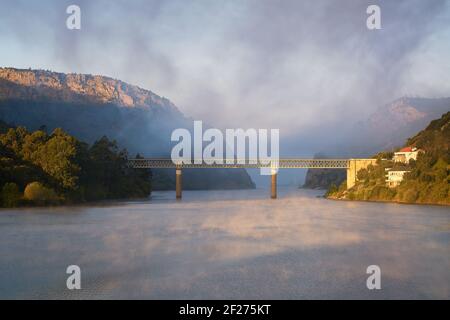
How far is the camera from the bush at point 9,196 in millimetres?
77062

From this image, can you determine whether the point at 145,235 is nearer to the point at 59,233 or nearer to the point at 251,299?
the point at 59,233

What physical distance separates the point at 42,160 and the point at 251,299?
7391cm

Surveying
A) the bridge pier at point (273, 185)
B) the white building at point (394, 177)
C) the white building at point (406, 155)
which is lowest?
the bridge pier at point (273, 185)

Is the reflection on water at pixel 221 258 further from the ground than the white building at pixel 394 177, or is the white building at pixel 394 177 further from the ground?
the white building at pixel 394 177

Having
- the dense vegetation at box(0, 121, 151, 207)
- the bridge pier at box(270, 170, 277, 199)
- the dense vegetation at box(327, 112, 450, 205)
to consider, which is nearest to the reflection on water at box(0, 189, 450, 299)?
the dense vegetation at box(0, 121, 151, 207)

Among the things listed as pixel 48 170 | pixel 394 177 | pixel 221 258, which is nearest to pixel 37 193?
pixel 48 170

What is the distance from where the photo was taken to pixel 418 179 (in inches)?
3875

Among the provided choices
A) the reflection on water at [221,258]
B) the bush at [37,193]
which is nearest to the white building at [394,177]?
the reflection on water at [221,258]

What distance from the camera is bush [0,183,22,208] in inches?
3034

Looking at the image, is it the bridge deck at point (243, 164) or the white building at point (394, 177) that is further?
the bridge deck at point (243, 164)

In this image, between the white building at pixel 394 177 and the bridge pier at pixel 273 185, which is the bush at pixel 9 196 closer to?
the white building at pixel 394 177

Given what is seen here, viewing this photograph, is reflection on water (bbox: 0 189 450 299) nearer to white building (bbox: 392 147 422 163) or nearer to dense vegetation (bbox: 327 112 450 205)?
dense vegetation (bbox: 327 112 450 205)

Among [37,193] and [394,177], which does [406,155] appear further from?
[37,193]

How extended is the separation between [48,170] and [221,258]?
203ft
